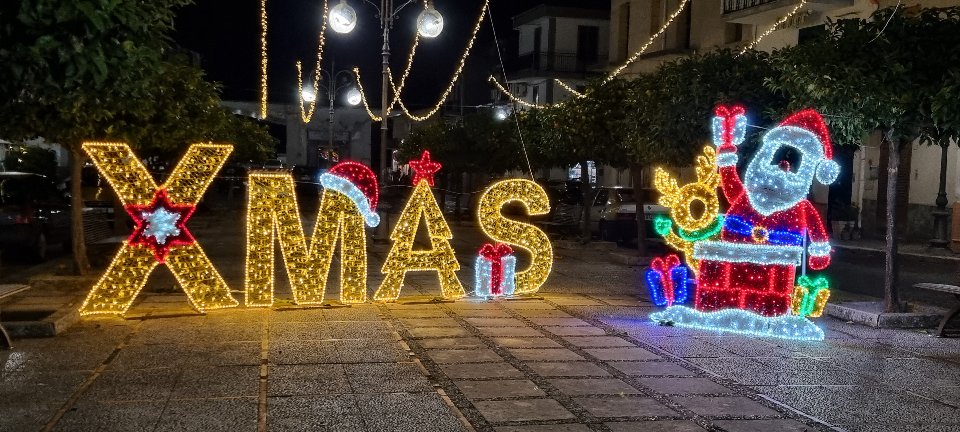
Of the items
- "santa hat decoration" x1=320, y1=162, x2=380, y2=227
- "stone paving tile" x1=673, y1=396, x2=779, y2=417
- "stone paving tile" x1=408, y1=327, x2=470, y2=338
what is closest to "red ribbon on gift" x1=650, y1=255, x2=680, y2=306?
"stone paving tile" x1=408, y1=327, x2=470, y2=338

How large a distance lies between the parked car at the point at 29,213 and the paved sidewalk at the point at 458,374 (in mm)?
6060

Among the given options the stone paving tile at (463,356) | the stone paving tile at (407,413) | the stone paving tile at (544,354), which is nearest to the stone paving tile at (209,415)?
the stone paving tile at (407,413)

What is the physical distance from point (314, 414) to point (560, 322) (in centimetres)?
482

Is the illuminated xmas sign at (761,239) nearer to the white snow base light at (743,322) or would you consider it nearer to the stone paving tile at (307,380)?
the white snow base light at (743,322)

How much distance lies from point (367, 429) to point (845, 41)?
817cm

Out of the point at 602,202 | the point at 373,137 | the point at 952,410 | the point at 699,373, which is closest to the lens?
the point at 952,410

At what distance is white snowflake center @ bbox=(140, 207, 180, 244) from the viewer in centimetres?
1067

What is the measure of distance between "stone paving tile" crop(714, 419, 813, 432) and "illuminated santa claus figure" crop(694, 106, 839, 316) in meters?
3.98

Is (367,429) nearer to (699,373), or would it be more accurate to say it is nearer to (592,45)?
(699,373)

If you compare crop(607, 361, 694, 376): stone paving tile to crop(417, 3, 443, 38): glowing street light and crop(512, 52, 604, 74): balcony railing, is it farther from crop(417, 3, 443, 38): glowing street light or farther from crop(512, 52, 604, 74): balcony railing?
crop(512, 52, 604, 74): balcony railing

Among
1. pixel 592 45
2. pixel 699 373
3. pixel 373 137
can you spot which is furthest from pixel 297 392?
pixel 373 137

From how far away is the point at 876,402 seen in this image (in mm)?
7578

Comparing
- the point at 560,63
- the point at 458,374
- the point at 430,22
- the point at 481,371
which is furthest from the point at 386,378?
the point at 560,63

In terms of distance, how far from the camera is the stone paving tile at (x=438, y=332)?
999 cm
